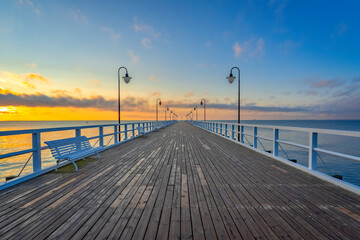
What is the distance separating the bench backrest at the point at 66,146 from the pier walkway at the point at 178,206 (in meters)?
0.59

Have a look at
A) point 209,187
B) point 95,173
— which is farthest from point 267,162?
point 95,173

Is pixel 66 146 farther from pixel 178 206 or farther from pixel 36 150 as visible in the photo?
pixel 178 206

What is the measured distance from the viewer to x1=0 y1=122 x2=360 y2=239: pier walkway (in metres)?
2.19

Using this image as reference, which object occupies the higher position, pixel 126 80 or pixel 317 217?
pixel 126 80

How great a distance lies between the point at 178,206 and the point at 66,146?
3883mm

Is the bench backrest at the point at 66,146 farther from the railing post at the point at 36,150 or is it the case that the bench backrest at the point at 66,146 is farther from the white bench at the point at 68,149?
the railing post at the point at 36,150

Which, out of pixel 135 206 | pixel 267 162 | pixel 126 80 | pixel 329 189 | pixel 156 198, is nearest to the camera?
pixel 135 206

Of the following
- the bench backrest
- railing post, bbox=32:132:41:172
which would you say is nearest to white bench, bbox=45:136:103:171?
the bench backrest

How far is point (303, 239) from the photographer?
2047mm

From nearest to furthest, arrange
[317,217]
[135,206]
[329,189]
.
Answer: [317,217]
[135,206]
[329,189]

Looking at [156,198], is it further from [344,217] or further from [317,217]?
[344,217]

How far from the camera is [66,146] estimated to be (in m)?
4.96

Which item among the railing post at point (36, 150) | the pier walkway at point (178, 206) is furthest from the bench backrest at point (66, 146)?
the pier walkway at point (178, 206)

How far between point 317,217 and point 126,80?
12345 mm
